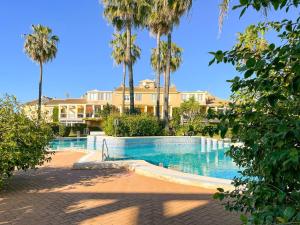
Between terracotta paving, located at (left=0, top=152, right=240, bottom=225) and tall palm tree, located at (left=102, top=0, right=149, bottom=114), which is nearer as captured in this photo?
terracotta paving, located at (left=0, top=152, right=240, bottom=225)

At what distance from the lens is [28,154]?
7.86 metres

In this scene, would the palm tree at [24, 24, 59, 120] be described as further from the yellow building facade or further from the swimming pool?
the yellow building facade

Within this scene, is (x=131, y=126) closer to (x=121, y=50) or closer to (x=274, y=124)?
(x=121, y=50)

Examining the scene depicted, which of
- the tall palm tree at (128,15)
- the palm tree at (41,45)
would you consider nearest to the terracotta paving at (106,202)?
the tall palm tree at (128,15)

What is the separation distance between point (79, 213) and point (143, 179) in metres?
3.75

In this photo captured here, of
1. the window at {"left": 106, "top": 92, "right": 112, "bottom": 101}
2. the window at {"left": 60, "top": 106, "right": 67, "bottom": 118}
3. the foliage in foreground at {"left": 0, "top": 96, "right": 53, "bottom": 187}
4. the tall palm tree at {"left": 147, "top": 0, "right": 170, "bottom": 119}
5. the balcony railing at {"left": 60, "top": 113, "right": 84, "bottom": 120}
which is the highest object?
the tall palm tree at {"left": 147, "top": 0, "right": 170, "bottom": 119}

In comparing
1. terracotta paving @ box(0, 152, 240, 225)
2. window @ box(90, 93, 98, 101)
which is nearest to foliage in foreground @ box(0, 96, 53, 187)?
terracotta paving @ box(0, 152, 240, 225)

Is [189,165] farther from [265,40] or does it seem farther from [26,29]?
[26,29]

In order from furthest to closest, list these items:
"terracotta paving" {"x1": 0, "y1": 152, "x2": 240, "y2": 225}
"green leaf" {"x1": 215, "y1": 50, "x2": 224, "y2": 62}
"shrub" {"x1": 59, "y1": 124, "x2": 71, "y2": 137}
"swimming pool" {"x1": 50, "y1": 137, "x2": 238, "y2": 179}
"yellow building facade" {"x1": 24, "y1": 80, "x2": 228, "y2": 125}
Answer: "yellow building facade" {"x1": 24, "y1": 80, "x2": 228, "y2": 125}, "shrub" {"x1": 59, "y1": 124, "x2": 71, "y2": 137}, "swimming pool" {"x1": 50, "y1": 137, "x2": 238, "y2": 179}, "terracotta paving" {"x1": 0, "y1": 152, "x2": 240, "y2": 225}, "green leaf" {"x1": 215, "y1": 50, "x2": 224, "y2": 62}

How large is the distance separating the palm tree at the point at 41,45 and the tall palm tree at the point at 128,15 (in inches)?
473

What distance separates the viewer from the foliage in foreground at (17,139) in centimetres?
732

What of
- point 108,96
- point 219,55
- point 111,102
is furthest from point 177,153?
point 108,96

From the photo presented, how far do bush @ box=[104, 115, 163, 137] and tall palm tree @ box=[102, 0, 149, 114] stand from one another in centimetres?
261

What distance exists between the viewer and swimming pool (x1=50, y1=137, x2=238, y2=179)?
14.5 m
